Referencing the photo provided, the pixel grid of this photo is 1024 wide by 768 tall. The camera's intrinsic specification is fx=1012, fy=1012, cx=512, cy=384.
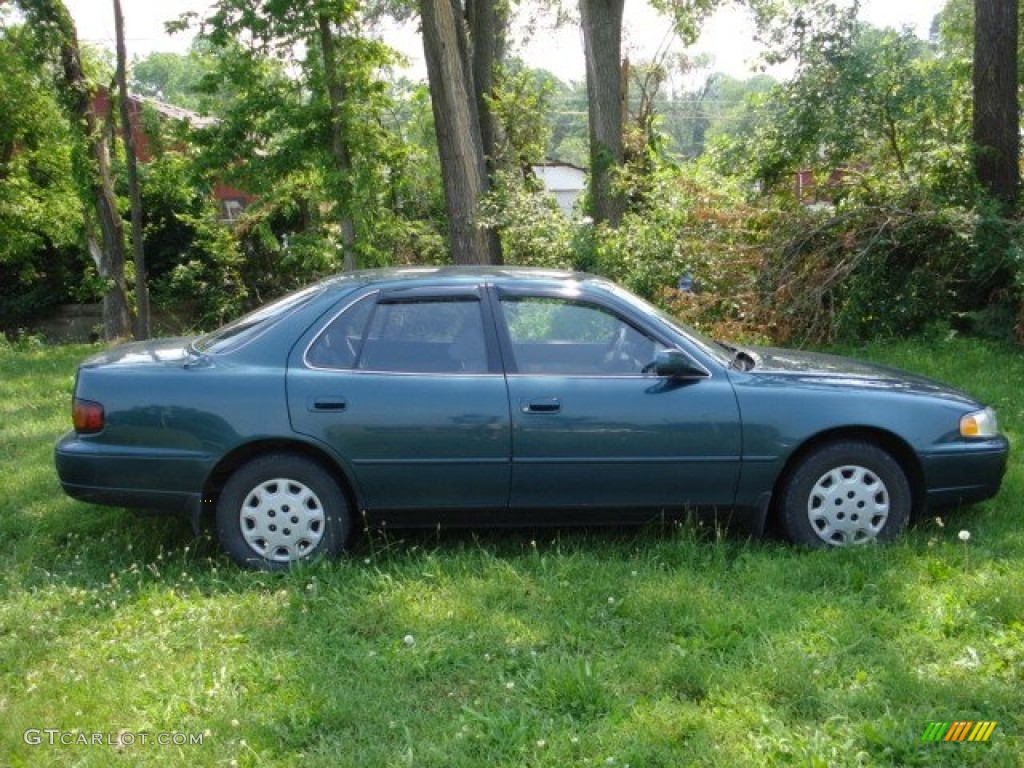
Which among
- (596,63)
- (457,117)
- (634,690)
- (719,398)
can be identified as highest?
(596,63)

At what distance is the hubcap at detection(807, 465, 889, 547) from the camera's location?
5141mm

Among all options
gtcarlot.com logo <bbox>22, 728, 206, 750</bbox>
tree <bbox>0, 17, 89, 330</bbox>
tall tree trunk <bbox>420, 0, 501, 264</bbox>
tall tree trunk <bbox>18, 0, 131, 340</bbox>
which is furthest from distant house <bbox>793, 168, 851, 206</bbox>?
tree <bbox>0, 17, 89, 330</bbox>

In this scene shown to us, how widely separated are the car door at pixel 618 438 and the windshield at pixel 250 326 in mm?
1166

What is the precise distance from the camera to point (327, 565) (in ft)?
16.2

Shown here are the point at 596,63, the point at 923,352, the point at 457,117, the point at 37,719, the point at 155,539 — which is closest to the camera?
the point at 37,719

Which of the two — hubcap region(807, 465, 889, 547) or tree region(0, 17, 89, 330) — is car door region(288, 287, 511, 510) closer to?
hubcap region(807, 465, 889, 547)

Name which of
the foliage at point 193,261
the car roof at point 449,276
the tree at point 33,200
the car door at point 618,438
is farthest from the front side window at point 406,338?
the foliage at point 193,261

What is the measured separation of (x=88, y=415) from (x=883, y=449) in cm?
403

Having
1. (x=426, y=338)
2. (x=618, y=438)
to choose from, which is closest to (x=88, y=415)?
(x=426, y=338)

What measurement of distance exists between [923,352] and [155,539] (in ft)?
24.4

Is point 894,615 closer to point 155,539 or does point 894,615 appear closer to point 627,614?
point 627,614

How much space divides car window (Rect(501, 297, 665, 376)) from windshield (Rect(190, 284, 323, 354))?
110 cm

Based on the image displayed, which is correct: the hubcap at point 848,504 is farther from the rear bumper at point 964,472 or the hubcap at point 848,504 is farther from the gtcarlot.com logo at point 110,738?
the gtcarlot.com logo at point 110,738

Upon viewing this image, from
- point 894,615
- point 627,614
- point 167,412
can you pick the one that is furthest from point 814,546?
point 167,412
